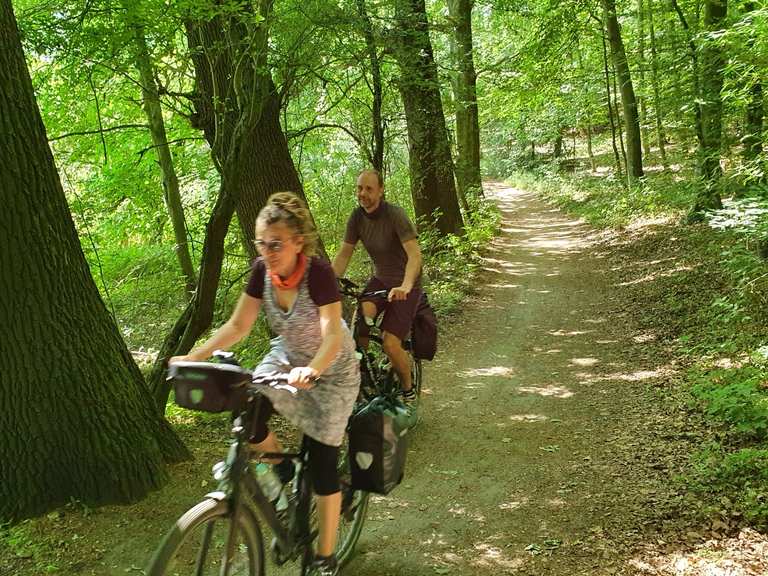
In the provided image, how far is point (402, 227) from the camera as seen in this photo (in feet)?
16.9

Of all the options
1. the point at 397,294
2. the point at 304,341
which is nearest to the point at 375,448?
the point at 304,341

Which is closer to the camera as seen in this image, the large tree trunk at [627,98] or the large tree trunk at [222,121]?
the large tree trunk at [222,121]

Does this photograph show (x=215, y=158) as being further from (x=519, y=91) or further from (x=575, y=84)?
(x=575, y=84)

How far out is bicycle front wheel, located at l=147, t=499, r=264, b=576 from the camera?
2312mm

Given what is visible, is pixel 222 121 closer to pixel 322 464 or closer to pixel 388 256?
pixel 388 256

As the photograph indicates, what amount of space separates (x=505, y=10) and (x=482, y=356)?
1153 cm

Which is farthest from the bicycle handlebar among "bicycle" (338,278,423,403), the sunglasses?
the sunglasses

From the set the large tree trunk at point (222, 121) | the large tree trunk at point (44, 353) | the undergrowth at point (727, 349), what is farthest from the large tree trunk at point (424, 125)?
the large tree trunk at point (44, 353)

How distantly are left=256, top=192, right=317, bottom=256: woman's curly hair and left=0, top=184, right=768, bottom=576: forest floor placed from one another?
220 cm

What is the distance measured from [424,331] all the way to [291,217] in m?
2.98

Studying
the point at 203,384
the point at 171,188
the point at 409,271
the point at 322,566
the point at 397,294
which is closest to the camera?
the point at 203,384

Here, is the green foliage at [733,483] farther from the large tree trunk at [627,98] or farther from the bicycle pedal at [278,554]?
the large tree trunk at [627,98]

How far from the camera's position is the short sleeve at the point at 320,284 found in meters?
2.95

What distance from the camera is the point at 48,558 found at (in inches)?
143
